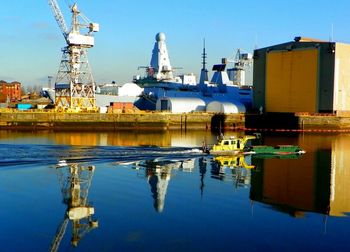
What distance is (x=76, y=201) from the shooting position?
1692cm

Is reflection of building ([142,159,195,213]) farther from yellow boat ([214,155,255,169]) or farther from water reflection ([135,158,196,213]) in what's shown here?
yellow boat ([214,155,255,169])

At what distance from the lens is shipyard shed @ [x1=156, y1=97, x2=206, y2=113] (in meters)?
66.1

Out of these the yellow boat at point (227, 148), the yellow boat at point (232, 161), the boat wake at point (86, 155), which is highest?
the yellow boat at point (227, 148)

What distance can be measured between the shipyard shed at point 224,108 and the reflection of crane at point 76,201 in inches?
1732

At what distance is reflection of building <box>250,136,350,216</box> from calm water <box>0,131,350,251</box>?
0.16 ft

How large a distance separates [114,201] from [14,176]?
7.10 meters

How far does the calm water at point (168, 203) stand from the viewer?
1263 cm

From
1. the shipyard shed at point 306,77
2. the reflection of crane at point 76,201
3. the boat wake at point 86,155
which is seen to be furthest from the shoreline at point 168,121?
the reflection of crane at point 76,201

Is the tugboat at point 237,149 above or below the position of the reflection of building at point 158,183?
above

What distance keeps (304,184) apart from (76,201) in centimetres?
1094

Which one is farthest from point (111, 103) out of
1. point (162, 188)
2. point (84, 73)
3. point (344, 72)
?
point (162, 188)

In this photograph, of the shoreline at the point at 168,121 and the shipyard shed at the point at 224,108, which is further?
the shipyard shed at the point at 224,108

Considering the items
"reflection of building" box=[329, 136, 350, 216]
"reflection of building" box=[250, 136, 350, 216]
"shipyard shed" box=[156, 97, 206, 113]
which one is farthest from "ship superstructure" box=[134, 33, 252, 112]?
"reflection of building" box=[250, 136, 350, 216]

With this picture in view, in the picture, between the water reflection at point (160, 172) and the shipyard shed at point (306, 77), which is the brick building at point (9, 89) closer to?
the shipyard shed at point (306, 77)
